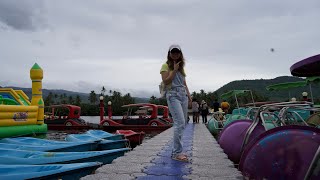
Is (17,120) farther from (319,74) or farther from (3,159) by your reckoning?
(319,74)

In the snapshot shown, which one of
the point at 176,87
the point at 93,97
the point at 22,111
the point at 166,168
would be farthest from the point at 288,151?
the point at 93,97

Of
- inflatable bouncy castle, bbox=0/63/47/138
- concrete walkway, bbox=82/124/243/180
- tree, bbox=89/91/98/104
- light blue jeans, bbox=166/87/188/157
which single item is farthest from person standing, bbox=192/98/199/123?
tree, bbox=89/91/98/104

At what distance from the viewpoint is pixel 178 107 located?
17.9 feet

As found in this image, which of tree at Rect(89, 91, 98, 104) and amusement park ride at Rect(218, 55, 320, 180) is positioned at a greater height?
tree at Rect(89, 91, 98, 104)

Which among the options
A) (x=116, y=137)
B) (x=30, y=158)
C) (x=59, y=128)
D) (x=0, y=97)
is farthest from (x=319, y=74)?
(x=59, y=128)

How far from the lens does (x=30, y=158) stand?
645cm

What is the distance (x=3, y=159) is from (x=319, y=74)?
17.8ft

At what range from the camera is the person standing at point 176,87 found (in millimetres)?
5438

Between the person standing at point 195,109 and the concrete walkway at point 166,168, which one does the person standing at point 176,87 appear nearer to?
the concrete walkway at point 166,168

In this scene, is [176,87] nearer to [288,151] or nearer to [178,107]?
[178,107]

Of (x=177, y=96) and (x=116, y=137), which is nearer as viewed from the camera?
(x=177, y=96)

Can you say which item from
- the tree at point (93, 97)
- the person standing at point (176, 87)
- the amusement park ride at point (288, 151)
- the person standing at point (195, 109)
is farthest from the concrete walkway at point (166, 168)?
the tree at point (93, 97)

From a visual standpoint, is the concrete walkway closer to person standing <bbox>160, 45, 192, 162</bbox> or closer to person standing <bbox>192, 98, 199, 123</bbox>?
person standing <bbox>160, 45, 192, 162</bbox>

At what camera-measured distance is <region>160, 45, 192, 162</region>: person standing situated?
5.44m
